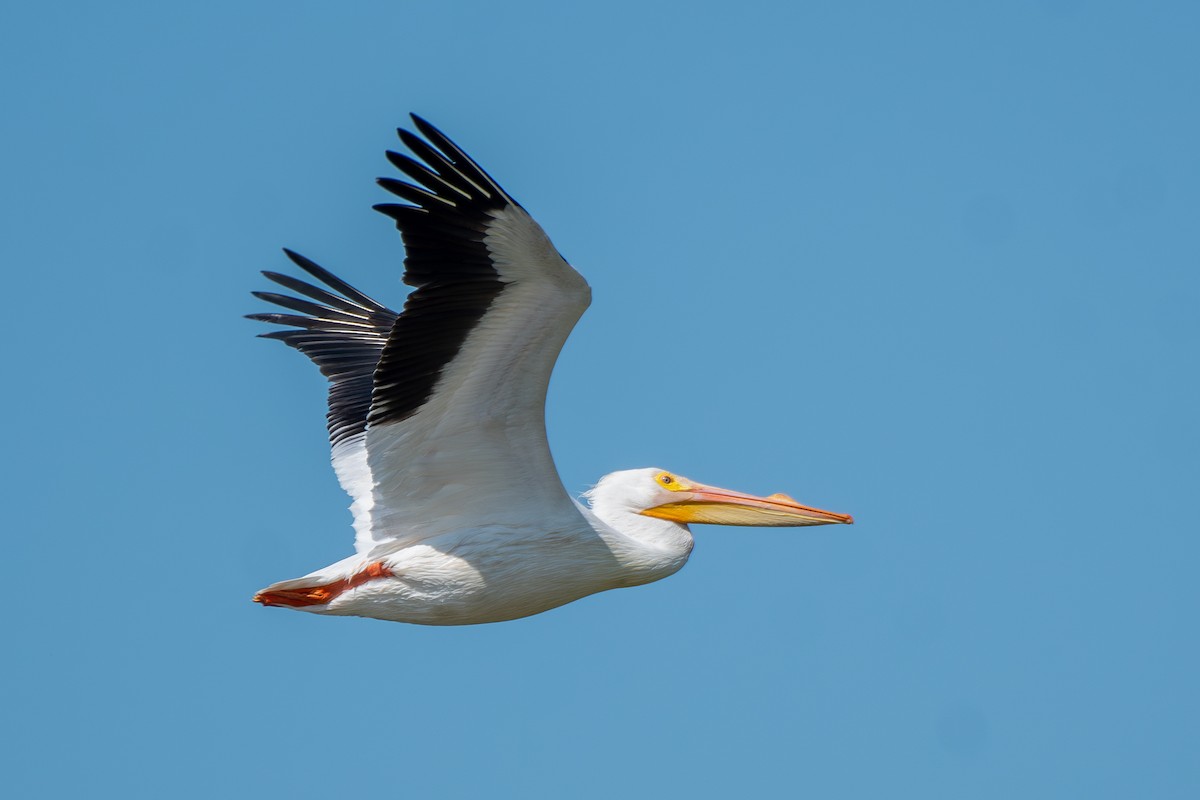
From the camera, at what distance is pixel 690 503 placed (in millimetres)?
10430

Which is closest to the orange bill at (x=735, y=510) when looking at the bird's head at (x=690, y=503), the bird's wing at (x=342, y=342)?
the bird's head at (x=690, y=503)

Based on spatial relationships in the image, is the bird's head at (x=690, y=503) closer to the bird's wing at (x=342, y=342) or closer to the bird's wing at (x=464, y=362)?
the bird's wing at (x=464, y=362)

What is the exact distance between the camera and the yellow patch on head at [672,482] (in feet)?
34.2

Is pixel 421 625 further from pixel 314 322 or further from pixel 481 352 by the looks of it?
pixel 314 322

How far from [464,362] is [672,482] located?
222cm

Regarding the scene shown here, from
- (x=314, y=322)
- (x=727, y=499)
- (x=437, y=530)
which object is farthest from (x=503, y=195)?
(x=314, y=322)

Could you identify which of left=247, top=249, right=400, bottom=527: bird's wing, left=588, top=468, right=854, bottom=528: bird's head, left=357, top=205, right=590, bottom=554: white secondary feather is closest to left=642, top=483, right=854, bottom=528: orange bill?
left=588, top=468, right=854, bottom=528: bird's head

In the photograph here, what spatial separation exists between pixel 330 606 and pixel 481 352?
2030 millimetres

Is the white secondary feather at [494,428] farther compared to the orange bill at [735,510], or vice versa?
the orange bill at [735,510]

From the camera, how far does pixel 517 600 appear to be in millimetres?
9633

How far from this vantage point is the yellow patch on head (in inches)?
410

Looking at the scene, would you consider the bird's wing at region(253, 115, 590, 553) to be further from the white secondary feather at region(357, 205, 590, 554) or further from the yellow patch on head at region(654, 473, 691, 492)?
the yellow patch on head at region(654, 473, 691, 492)

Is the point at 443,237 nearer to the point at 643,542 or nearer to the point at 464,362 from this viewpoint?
the point at 464,362

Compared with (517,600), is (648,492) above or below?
above
